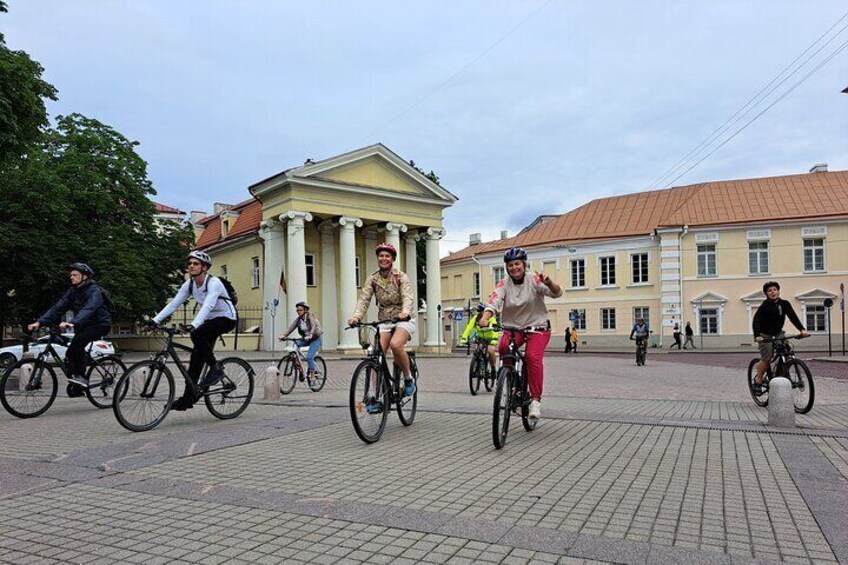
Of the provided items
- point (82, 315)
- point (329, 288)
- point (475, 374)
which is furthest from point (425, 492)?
point (329, 288)

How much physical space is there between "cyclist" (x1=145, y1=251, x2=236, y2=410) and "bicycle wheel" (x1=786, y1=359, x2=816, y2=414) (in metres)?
7.63

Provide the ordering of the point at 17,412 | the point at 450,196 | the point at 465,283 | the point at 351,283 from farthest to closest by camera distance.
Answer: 1. the point at 465,283
2. the point at 450,196
3. the point at 351,283
4. the point at 17,412

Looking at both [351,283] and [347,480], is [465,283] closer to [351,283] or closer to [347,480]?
[351,283]

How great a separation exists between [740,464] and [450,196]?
36.1 m

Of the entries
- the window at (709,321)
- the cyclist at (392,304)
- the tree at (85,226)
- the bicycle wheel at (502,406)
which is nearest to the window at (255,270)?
the tree at (85,226)

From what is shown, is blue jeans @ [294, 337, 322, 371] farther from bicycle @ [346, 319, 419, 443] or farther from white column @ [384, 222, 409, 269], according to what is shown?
white column @ [384, 222, 409, 269]

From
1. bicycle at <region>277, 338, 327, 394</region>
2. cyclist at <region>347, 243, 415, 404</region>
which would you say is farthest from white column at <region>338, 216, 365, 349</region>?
cyclist at <region>347, 243, 415, 404</region>

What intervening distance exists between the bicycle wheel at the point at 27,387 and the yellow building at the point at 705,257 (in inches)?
1649

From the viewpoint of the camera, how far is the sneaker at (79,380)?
29.7ft

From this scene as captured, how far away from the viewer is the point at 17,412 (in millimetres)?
8617

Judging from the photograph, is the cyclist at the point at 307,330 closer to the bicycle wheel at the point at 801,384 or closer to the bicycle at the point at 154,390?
the bicycle at the point at 154,390

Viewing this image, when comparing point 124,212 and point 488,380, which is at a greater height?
point 124,212

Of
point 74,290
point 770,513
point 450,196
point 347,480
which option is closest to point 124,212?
point 450,196

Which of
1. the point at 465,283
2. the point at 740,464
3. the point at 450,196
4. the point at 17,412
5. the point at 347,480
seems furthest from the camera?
the point at 465,283
